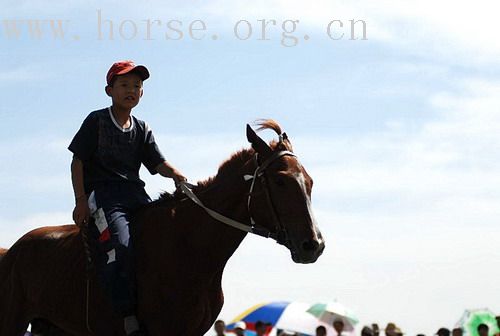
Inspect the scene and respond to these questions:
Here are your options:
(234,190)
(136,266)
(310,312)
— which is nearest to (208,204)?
(234,190)

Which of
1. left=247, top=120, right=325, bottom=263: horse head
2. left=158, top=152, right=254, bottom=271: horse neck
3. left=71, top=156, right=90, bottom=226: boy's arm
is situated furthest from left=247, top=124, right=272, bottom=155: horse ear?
left=71, top=156, right=90, bottom=226: boy's arm

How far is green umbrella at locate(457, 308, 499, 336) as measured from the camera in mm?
18406

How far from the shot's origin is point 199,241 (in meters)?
9.26

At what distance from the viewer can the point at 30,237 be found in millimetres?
10617

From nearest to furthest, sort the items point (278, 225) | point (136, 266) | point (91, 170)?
point (278, 225) < point (136, 266) < point (91, 170)

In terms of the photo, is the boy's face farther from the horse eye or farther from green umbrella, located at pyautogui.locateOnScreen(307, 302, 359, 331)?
green umbrella, located at pyautogui.locateOnScreen(307, 302, 359, 331)

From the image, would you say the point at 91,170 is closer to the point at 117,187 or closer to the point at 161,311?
the point at 117,187

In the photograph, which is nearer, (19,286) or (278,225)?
(278,225)

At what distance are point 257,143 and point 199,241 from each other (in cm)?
103

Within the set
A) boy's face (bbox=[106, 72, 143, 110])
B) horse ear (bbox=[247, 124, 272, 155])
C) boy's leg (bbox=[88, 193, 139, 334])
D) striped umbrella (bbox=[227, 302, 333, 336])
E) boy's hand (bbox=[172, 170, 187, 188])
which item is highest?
boy's face (bbox=[106, 72, 143, 110])

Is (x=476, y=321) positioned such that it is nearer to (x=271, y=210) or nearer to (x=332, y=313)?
(x=332, y=313)

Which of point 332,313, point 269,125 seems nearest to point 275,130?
point 269,125

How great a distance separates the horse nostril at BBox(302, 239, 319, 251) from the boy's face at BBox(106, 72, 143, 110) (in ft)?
8.43

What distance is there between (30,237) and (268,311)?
42.9 feet
